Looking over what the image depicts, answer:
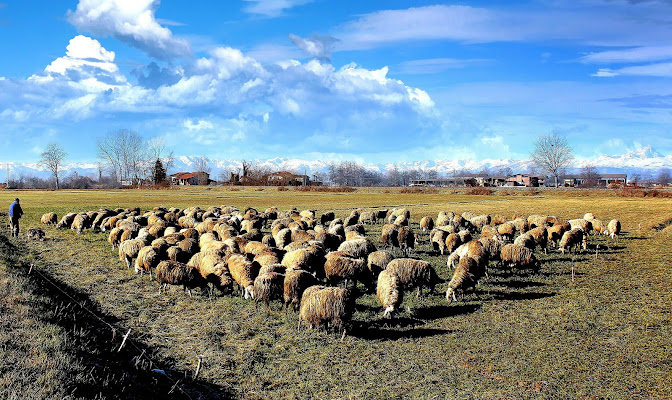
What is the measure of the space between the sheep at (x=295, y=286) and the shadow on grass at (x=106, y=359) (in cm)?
343

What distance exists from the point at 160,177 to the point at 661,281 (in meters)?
128

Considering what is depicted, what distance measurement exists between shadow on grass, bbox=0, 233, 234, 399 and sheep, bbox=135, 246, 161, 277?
8.93 feet

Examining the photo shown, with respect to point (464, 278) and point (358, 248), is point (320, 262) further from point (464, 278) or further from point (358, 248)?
point (464, 278)

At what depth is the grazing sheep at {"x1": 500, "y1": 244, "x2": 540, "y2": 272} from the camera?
620 inches

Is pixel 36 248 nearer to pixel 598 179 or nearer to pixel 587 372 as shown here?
pixel 587 372

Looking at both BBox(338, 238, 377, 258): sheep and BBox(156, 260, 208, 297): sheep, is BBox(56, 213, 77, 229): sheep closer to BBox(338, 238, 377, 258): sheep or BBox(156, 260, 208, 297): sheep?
BBox(156, 260, 208, 297): sheep

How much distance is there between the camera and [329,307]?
10.3 metres

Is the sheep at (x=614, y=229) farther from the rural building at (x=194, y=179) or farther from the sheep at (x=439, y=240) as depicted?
the rural building at (x=194, y=179)

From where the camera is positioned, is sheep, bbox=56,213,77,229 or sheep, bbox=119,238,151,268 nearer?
sheep, bbox=119,238,151,268

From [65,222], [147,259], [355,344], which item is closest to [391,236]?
[147,259]

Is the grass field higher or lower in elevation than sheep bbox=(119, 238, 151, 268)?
lower

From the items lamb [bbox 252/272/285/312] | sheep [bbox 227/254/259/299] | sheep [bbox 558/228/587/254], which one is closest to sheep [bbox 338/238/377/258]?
sheep [bbox 227/254/259/299]

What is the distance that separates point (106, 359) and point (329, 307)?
4696 millimetres

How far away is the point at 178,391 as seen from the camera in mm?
7918
